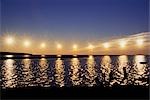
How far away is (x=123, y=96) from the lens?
16.5 m

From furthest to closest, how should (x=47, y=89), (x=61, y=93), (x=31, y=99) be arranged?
(x=47, y=89), (x=61, y=93), (x=31, y=99)

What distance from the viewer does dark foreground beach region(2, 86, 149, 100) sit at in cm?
1641

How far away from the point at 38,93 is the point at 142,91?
22.2ft

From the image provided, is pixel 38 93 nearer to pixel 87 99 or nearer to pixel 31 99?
pixel 31 99

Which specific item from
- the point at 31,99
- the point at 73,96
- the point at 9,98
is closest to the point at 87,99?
the point at 73,96

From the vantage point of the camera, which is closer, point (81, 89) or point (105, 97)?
point (105, 97)

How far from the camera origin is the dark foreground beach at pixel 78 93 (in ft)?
53.8

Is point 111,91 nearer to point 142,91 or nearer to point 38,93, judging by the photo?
point 142,91

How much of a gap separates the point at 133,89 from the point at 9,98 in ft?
Answer: 27.1

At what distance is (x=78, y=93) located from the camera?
1741 centimetres

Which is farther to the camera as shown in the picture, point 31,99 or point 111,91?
point 111,91

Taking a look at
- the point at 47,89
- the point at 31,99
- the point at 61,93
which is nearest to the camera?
the point at 31,99

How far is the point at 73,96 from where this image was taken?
1653cm

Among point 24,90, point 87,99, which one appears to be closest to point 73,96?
point 87,99
